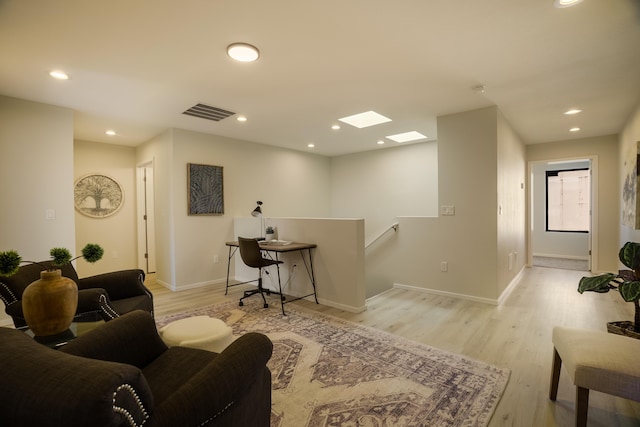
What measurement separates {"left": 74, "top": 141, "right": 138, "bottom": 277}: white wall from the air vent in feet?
8.14

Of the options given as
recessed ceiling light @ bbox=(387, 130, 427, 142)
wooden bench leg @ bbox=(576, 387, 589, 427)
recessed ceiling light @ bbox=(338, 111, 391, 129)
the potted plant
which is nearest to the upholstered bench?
wooden bench leg @ bbox=(576, 387, 589, 427)

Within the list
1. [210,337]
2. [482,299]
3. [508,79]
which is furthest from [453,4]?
[482,299]

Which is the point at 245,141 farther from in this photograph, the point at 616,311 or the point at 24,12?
the point at 616,311

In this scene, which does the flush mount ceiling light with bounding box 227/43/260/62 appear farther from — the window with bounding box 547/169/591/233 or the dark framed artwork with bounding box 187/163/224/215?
the window with bounding box 547/169/591/233

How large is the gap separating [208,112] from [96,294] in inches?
98.1

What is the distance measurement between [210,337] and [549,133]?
584 cm

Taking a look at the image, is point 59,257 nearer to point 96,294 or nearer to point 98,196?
point 96,294

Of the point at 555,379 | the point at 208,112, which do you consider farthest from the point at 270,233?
the point at 555,379

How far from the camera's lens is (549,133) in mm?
4969

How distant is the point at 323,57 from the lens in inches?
95.0

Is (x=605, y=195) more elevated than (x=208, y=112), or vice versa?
(x=208, y=112)

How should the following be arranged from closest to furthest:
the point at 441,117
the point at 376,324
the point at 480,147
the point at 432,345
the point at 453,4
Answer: the point at 453,4 < the point at 432,345 < the point at 376,324 < the point at 480,147 < the point at 441,117

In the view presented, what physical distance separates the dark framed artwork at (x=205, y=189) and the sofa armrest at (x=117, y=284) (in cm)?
215

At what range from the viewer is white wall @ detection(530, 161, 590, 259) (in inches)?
267
